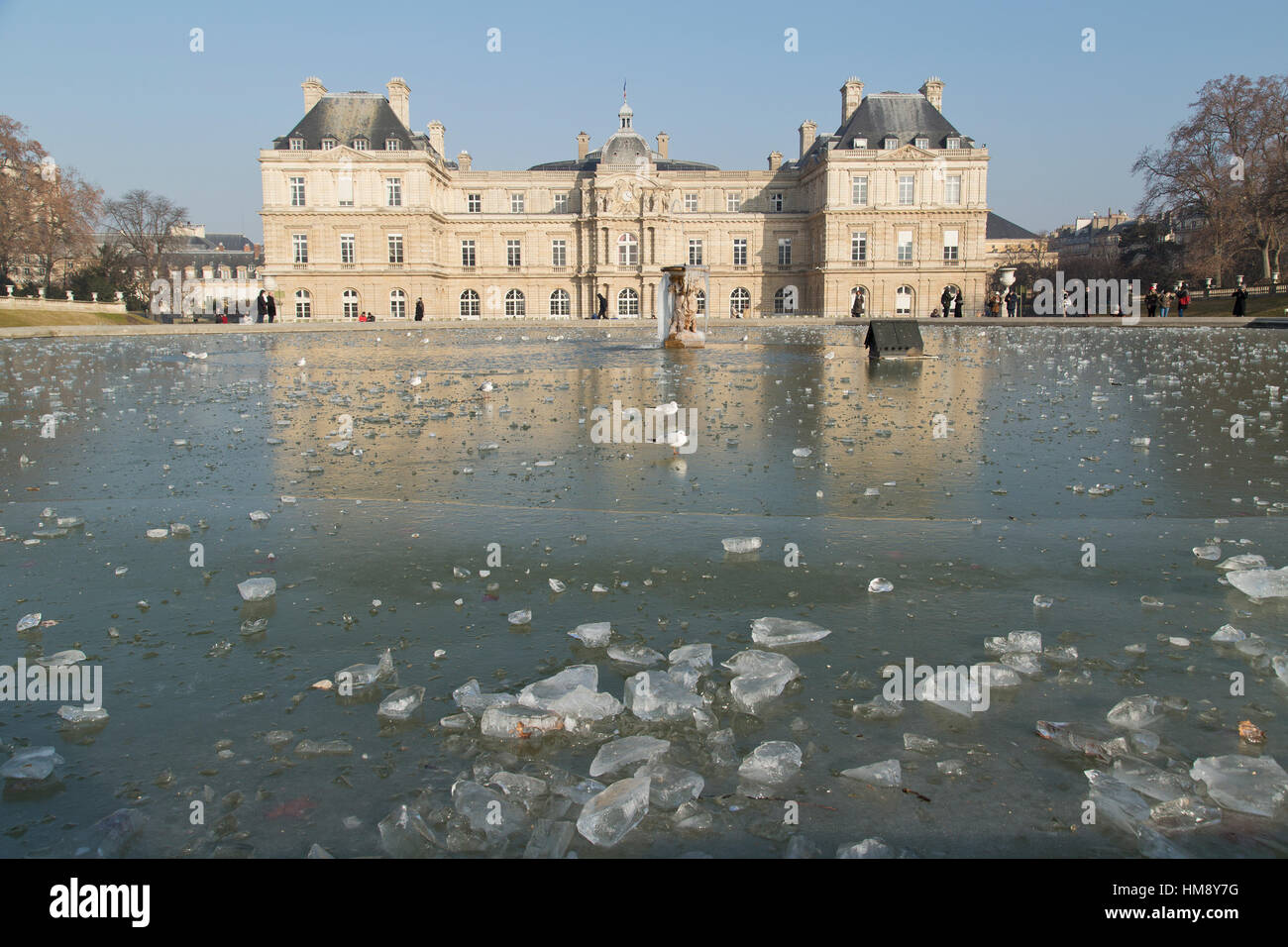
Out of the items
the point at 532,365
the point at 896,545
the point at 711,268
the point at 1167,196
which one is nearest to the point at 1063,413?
the point at 896,545

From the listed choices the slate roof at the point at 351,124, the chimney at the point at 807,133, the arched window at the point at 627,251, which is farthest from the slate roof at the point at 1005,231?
the slate roof at the point at 351,124

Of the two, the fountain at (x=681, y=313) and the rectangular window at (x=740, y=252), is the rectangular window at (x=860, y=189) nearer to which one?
the rectangular window at (x=740, y=252)

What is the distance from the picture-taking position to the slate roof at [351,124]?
6162 cm

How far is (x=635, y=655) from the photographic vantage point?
3.14m

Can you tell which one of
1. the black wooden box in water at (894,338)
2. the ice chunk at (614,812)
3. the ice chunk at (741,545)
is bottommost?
the ice chunk at (614,812)

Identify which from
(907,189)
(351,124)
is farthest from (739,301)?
(351,124)

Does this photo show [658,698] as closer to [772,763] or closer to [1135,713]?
[772,763]

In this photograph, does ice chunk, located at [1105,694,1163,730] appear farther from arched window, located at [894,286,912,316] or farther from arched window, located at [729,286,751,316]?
arched window, located at [729,286,751,316]

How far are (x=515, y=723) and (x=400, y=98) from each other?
233 ft

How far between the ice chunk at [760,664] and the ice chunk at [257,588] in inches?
81.1

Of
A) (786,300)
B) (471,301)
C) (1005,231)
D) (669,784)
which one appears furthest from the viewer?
(1005,231)

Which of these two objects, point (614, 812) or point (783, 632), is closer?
point (614, 812)

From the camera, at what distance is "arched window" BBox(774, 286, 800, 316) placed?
227 ft
